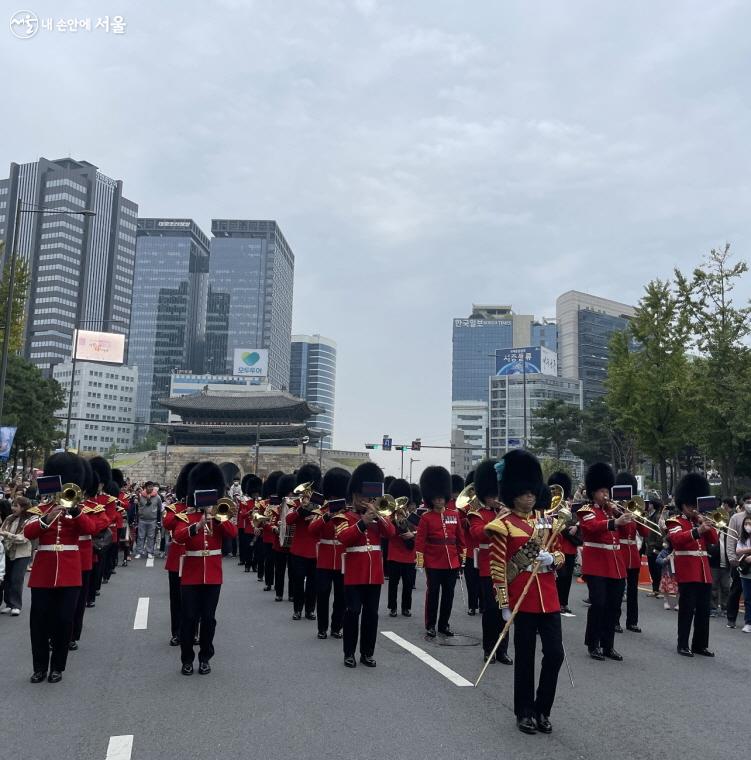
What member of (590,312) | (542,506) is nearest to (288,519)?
(542,506)

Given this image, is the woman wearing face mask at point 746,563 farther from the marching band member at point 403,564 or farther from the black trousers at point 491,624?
the marching band member at point 403,564

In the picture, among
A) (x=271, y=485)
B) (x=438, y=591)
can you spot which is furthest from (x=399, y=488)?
(x=438, y=591)

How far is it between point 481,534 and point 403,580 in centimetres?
286

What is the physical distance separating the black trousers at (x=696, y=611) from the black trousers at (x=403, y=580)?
13.6 feet

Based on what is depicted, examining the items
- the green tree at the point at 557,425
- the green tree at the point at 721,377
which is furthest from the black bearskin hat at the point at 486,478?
the green tree at the point at 557,425

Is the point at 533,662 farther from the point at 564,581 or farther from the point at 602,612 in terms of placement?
the point at 564,581

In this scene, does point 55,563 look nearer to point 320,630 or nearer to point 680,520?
point 320,630

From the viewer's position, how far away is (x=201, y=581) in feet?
23.9

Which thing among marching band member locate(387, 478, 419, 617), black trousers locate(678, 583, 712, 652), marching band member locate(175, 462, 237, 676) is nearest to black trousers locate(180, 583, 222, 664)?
marching band member locate(175, 462, 237, 676)

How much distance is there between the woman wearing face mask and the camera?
10.8 m

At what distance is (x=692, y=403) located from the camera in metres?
27.6

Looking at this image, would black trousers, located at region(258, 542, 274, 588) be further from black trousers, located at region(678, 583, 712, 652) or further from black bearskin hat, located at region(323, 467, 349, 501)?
black trousers, located at region(678, 583, 712, 652)

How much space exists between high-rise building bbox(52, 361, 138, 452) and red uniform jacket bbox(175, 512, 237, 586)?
142 m

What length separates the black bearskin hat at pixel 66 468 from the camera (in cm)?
780
